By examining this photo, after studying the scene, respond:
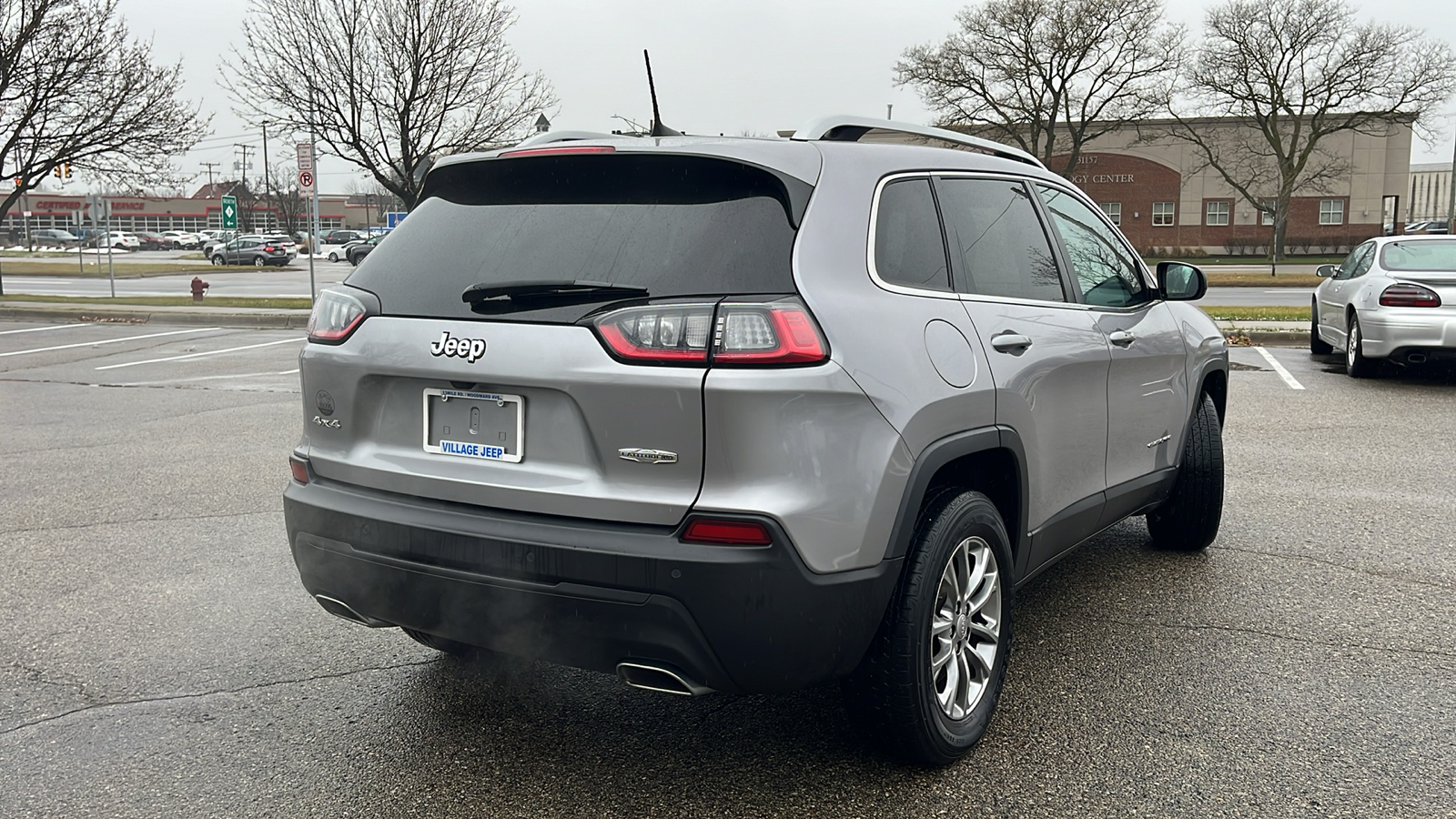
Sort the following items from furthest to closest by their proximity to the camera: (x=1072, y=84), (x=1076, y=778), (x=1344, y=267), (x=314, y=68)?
(x=1072, y=84) < (x=314, y=68) < (x=1344, y=267) < (x=1076, y=778)

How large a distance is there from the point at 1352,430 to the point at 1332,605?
4661 mm

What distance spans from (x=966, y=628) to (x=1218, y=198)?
218ft

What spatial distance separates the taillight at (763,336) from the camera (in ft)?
8.78

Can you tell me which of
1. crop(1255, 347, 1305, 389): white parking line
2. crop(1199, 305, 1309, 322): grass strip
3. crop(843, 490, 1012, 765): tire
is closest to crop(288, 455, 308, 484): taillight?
crop(843, 490, 1012, 765): tire

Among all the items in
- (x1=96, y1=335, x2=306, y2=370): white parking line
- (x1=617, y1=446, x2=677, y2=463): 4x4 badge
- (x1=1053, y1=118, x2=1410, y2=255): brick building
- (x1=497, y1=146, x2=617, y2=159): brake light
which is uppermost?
(x1=1053, y1=118, x2=1410, y2=255): brick building

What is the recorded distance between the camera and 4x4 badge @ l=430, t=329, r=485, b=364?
291 centimetres

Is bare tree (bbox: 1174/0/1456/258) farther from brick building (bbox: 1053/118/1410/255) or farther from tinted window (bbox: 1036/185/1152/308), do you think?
tinted window (bbox: 1036/185/1152/308)

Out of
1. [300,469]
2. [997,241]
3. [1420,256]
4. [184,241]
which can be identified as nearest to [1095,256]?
[997,241]

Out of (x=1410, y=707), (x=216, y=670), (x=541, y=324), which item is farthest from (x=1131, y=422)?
(x=216, y=670)

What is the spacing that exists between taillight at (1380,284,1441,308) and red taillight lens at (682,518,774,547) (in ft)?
34.2

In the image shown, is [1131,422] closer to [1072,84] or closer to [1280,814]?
[1280,814]

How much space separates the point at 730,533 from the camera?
2662 mm

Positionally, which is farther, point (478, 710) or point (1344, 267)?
point (1344, 267)

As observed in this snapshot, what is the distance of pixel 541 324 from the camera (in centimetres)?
285
